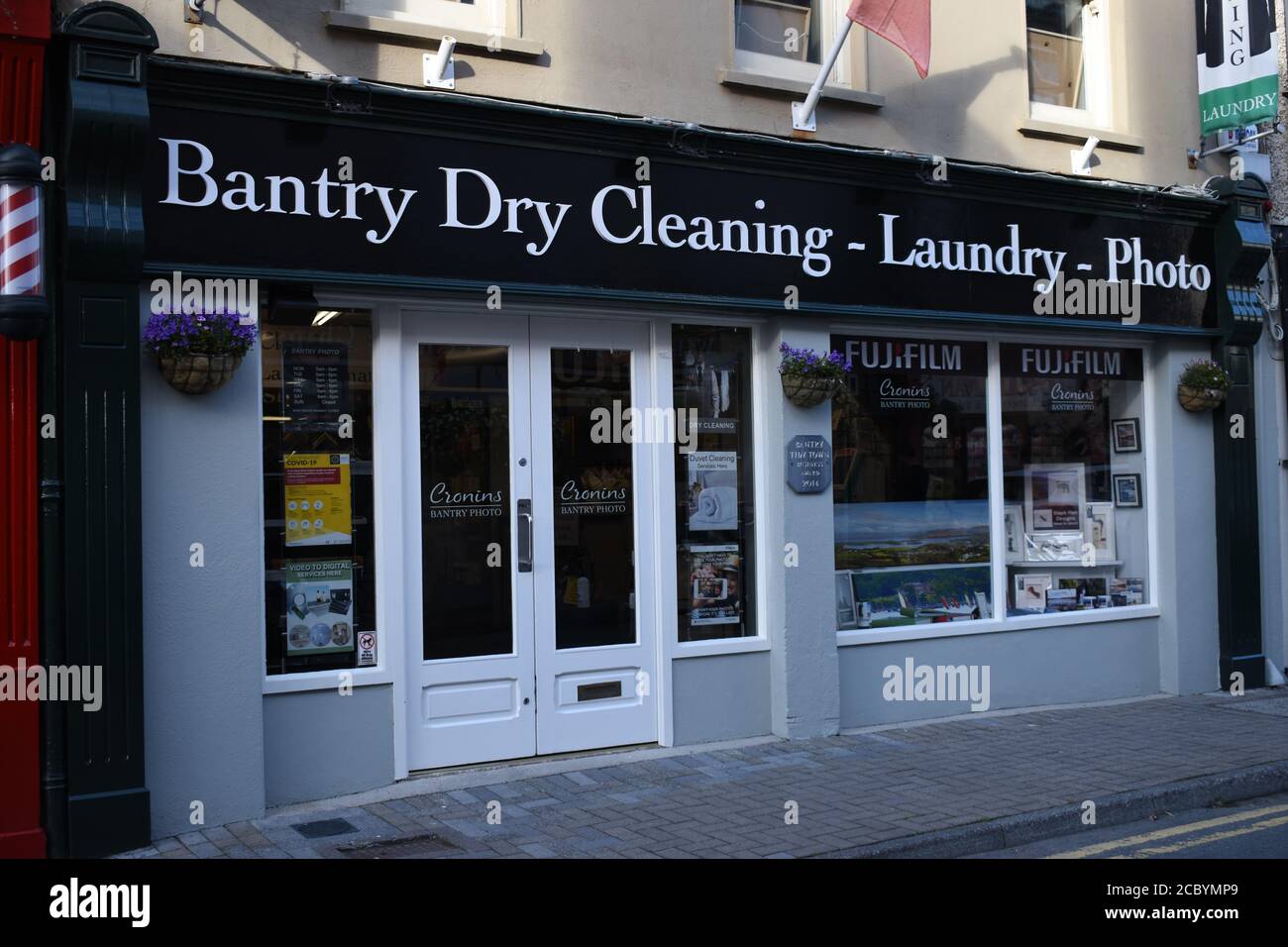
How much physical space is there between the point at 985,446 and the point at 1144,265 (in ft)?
6.98

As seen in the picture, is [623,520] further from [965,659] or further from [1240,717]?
[1240,717]

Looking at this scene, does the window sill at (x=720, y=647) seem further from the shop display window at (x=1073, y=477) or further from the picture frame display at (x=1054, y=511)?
the picture frame display at (x=1054, y=511)

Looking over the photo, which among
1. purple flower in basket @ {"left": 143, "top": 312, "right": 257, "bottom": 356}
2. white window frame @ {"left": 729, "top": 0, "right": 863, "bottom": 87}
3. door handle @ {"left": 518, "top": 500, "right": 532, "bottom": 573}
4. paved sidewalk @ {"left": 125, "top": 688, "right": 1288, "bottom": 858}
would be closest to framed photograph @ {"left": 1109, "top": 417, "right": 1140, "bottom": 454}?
paved sidewalk @ {"left": 125, "top": 688, "right": 1288, "bottom": 858}

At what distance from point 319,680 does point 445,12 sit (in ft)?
13.7

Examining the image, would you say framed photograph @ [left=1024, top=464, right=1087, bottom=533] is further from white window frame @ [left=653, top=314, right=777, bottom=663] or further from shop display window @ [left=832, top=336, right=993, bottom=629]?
white window frame @ [left=653, top=314, right=777, bottom=663]

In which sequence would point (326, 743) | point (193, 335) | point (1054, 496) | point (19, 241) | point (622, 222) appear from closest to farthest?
point (19, 241)
point (193, 335)
point (326, 743)
point (622, 222)
point (1054, 496)

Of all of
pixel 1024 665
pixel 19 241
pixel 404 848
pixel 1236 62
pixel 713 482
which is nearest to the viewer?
pixel 19 241

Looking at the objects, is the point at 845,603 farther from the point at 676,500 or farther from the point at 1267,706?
the point at 1267,706

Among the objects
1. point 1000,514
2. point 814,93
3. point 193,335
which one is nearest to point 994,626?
point 1000,514

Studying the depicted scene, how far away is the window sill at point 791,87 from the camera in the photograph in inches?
328

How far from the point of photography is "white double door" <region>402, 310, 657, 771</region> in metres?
7.53

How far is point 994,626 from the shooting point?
31.2 feet

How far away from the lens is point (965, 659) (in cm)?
935

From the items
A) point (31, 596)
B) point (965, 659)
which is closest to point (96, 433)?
point (31, 596)
